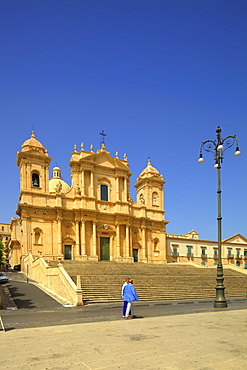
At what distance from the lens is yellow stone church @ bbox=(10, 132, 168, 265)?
37.4m

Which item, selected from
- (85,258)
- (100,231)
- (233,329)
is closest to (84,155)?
(100,231)

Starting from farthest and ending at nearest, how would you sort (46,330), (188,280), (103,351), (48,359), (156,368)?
(188,280)
(46,330)
(103,351)
(48,359)
(156,368)

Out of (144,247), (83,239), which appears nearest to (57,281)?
(83,239)

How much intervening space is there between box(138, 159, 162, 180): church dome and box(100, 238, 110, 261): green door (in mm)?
12555

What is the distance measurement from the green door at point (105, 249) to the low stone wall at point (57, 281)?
1268cm

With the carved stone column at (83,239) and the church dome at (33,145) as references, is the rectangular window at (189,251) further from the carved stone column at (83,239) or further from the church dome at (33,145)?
the church dome at (33,145)

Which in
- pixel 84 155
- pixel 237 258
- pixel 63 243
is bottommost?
pixel 237 258

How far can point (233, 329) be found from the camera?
326 inches

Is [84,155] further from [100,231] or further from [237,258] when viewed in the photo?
[237,258]

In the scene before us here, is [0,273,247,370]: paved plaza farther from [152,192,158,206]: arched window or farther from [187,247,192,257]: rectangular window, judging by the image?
[187,247,192,257]: rectangular window

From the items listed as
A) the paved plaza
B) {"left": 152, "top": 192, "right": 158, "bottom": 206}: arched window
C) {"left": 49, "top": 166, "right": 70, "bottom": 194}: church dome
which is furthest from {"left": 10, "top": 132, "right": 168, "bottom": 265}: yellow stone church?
the paved plaza

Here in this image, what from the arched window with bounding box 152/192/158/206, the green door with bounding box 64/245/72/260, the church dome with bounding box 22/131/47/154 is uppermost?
the church dome with bounding box 22/131/47/154

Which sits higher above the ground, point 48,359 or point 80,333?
point 48,359

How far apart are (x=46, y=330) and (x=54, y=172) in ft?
171
